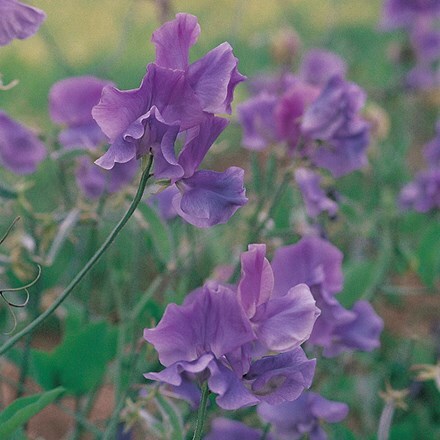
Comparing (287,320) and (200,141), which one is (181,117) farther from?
(287,320)

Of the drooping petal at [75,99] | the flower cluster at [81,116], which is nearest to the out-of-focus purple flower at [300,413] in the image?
the flower cluster at [81,116]

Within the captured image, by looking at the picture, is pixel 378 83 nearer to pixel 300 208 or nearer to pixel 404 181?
pixel 404 181

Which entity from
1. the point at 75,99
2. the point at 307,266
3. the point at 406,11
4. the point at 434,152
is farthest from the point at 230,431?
the point at 406,11

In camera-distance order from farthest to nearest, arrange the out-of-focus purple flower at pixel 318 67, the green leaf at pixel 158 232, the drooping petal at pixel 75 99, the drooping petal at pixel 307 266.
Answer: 1. the out-of-focus purple flower at pixel 318 67
2. the drooping petal at pixel 75 99
3. the green leaf at pixel 158 232
4. the drooping petal at pixel 307 266

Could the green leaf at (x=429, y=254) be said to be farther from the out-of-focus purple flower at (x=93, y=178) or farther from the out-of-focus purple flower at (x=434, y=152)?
the out-of-focus purple flower at (x=93, y=178)

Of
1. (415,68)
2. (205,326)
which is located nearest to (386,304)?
(415,68)

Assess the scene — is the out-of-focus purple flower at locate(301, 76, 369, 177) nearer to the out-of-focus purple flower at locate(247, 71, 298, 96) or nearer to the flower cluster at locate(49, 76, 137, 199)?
the flower cluster at locate(49, 76, 137, 199)

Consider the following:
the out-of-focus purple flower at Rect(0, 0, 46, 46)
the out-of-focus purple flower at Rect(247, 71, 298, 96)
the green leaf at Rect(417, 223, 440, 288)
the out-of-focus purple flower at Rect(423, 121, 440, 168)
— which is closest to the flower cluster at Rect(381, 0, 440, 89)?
the out-of-focus purple flower at Rect(247, 71, 298, 96)
